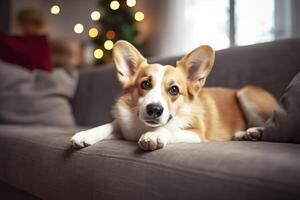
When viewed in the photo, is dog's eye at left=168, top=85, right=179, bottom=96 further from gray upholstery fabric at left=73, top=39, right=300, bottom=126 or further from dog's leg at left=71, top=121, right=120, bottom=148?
gray upholstery fabric at left=73, top=39, right=300, bottom=126

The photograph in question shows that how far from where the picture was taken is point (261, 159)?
31.2 inches

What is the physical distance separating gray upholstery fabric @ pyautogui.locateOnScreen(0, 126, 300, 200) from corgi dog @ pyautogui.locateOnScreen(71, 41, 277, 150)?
0.08 m

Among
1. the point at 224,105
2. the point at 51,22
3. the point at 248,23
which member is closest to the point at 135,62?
the point at 224,105

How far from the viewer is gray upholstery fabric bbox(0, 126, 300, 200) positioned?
0.74 metres

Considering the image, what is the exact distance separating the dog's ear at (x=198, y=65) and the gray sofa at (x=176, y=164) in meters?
0.34

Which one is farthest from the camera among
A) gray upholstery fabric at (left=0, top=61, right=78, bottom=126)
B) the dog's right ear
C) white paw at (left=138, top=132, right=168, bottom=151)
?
gray upholstery fabric at (left=0, top=61, right=78, bottom=126)

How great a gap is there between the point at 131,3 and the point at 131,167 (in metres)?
2.90

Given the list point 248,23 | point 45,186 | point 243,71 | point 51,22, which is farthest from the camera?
point 51,22

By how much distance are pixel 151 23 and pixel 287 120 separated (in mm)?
3016

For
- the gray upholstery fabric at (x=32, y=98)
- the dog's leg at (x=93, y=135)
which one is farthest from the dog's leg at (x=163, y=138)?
the gray upholstery fabric at (x=32, y=98)

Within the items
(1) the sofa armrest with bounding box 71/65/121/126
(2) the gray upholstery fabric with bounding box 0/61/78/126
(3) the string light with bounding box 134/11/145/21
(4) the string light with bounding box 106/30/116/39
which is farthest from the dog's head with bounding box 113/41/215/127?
(3) the string light with bounding box 134/11/145/21

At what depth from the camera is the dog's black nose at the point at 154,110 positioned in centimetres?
113

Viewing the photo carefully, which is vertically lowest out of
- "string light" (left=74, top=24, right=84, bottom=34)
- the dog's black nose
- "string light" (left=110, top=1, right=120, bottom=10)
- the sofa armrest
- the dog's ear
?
the sofa armrest

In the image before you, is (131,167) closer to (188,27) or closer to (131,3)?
(188,27)
